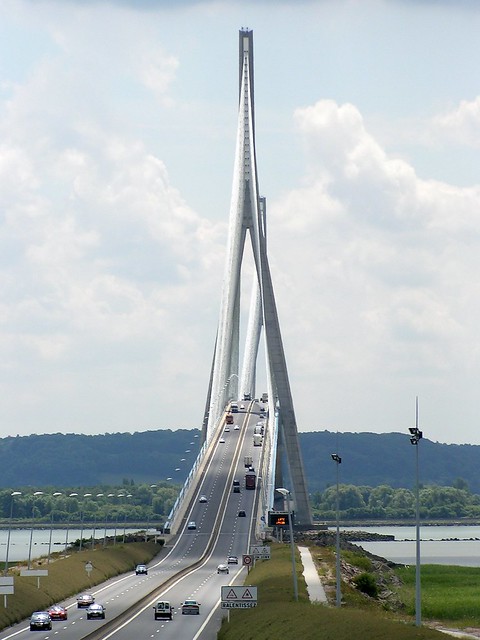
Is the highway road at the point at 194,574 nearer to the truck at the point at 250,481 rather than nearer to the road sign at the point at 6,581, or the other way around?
the truck at the point at 250,481

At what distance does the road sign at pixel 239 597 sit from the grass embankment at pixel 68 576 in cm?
1371

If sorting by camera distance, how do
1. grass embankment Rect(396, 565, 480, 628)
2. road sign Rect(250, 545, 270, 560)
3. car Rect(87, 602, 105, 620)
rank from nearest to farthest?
1. car Rect(87, 602, 105, 620)
2. grass embankment Rect(396, 565, 480, 628)
3. road sign Rect(250, 545, 270, 560)

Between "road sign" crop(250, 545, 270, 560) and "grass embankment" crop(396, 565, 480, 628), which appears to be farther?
"road sign" crop(250, 545, 270, 560)

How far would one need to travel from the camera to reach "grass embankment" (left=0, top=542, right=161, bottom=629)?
8131cm

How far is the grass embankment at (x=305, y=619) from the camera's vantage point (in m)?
45.3

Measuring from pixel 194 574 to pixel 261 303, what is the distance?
75.8 metres

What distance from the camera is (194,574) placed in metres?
106

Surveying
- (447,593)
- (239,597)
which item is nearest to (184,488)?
(447,593)

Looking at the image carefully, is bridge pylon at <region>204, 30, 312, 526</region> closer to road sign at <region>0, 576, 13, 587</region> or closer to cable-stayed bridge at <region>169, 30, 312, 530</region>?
cable-stayed bridge at <region>169, 30, 312, 530</region>

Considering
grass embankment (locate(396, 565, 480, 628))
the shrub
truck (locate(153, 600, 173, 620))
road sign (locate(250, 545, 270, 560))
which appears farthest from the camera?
road sign (locate(250, 545, 270, 560))

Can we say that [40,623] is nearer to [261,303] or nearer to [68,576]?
[68,576]

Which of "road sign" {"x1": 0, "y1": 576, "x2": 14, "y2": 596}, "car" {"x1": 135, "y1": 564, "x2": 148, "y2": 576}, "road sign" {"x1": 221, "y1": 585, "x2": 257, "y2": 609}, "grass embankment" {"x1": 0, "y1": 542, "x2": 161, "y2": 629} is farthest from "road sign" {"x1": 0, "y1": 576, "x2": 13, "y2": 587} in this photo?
"car" {"x1": 135, "y1": 564, "x2": 148, "y2": 576}

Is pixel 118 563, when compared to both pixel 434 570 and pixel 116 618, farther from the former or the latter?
pixel 116 618

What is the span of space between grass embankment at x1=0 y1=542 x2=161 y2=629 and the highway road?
3.53 feet
